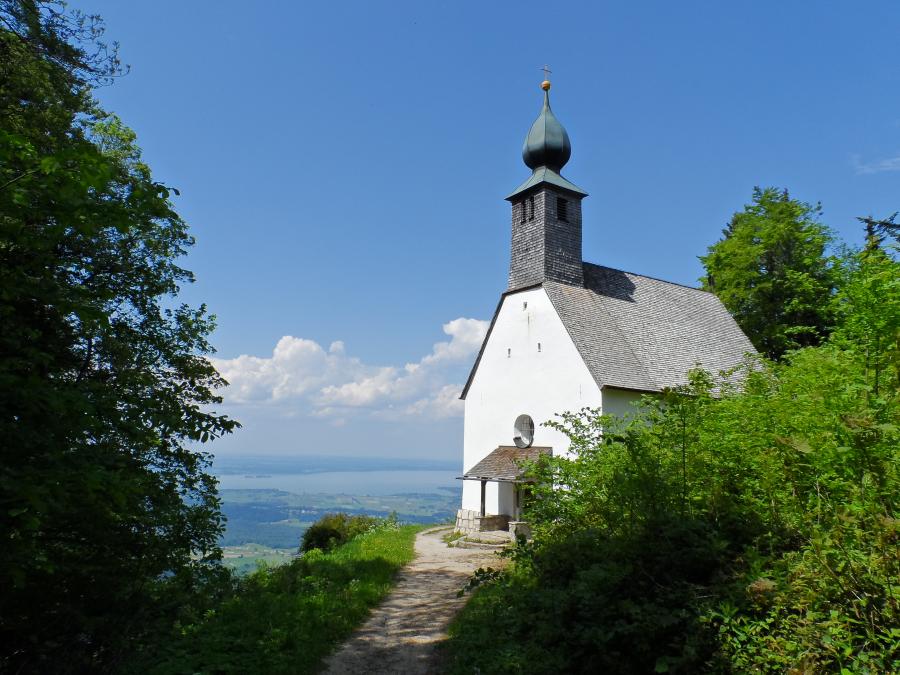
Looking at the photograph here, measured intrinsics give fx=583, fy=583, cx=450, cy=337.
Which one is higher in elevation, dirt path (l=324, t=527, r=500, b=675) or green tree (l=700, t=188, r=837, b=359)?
green tree (l=700, t=188, r=837, b=359)

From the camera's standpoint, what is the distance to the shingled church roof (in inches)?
756

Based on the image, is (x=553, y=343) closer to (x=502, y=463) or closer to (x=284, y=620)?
(x=502, y=463)

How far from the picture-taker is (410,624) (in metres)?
8.85

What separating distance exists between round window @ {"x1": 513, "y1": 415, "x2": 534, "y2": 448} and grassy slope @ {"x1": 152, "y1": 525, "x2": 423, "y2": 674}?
8.77 metres

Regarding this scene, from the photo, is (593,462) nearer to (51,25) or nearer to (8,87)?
(8,87)

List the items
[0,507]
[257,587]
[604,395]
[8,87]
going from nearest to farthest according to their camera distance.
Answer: [0,507] → [8,87] → [257,587] → [604,395]

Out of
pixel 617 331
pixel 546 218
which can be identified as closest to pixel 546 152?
pixel 546 218

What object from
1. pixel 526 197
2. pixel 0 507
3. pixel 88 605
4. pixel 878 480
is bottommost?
pixel 88 605

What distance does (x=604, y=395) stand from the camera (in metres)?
18.0

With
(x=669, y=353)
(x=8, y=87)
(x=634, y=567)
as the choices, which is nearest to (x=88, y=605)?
(x=634, y=567)

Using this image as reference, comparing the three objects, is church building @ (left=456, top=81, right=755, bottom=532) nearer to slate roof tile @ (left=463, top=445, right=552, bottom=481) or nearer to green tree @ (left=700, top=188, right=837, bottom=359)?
slate roof tile @ (left=463, top=445, right=552, bottom=481)

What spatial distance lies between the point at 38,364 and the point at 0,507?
2006 mm

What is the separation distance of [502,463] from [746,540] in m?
13.8

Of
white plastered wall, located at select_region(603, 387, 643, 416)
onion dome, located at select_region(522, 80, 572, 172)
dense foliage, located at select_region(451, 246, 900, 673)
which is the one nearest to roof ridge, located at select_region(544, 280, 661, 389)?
white plastered wall, located at select_region(603, 387, 643, 416)
